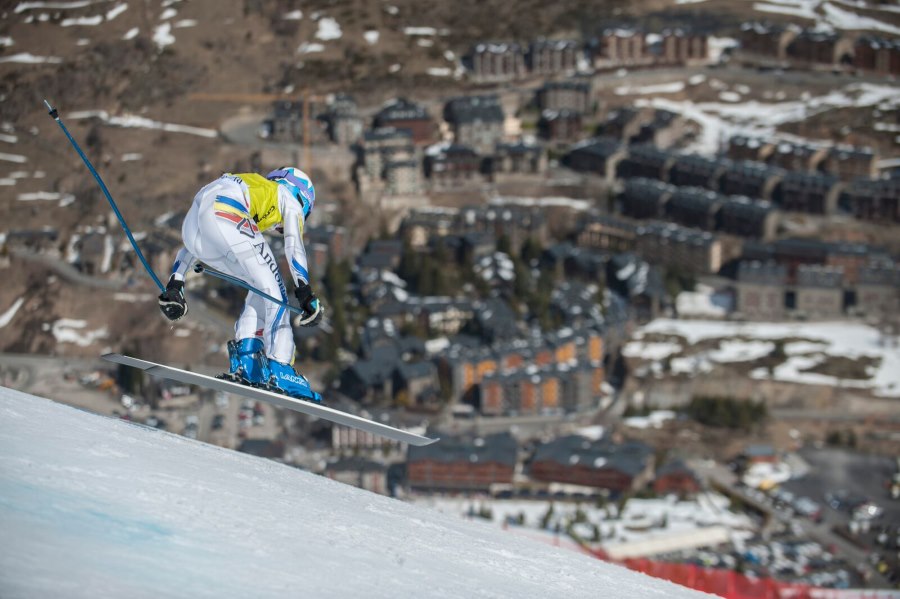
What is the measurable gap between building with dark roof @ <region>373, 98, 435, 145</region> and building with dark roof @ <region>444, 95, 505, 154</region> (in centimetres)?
69

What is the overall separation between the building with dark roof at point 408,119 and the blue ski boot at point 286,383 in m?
30.5

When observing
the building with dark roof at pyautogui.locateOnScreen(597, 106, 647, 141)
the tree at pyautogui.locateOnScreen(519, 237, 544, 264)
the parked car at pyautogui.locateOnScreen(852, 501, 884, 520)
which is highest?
the building with dark roof at pyautogui.locateOnScreen(597, 106, 647, 141)

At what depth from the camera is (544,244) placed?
32281 millimetres

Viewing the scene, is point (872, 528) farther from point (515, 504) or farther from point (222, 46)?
point (222, 46)

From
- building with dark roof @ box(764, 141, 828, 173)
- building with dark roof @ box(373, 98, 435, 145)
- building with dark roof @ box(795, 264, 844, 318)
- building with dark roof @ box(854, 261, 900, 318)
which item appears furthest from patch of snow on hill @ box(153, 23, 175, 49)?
building with dark roof @ box(764, 141, 828, 173)

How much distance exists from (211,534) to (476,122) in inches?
1288

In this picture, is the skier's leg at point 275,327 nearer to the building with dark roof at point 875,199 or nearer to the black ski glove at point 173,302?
the black ski glove at point 173,302

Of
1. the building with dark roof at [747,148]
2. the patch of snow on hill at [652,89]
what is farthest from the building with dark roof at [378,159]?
the building with dark roof at [747,148]

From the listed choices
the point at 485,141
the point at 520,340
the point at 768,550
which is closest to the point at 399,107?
the point at 485,141

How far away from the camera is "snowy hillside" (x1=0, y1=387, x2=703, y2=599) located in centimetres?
352

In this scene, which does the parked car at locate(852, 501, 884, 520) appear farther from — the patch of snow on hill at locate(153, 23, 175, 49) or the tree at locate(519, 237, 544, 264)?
the patch of snow on hill at locate(153, 23, 175, 49)

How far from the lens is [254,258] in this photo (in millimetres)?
5160

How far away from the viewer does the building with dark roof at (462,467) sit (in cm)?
2167

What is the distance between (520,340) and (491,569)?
22.7 meters
